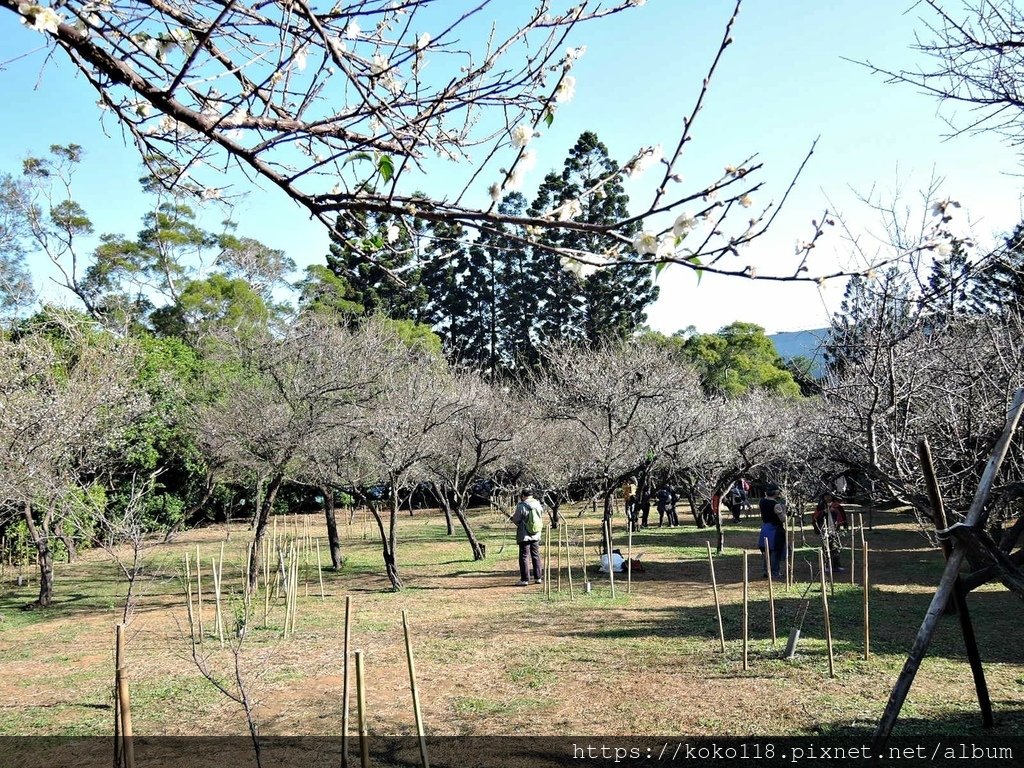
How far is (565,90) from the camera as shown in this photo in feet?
6.93

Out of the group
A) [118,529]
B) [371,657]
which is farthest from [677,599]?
[118,529]

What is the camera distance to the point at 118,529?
25.2ft

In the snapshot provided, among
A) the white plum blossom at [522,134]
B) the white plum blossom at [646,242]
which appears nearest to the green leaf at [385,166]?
the white plum blossom at [522,134]

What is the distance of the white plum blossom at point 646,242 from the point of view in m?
1.79

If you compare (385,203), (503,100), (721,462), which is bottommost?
(721,462)

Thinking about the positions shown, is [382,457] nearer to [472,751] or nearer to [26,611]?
[26,611]

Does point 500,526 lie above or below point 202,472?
below

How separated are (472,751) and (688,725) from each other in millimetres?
1723

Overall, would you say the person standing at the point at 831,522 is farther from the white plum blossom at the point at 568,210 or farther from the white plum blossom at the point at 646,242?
the white plum blossom at the point at 646,242

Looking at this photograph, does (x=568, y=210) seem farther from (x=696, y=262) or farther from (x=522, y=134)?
(x=696, y=262)

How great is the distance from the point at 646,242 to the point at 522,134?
1.90ft

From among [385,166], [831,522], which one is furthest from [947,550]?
[831,522]

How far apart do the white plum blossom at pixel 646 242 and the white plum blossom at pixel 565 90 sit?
592mm

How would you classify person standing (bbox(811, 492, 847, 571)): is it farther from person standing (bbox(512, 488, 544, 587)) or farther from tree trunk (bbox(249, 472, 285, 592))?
tree trunk (bbox(249, 472, 285, 592))
